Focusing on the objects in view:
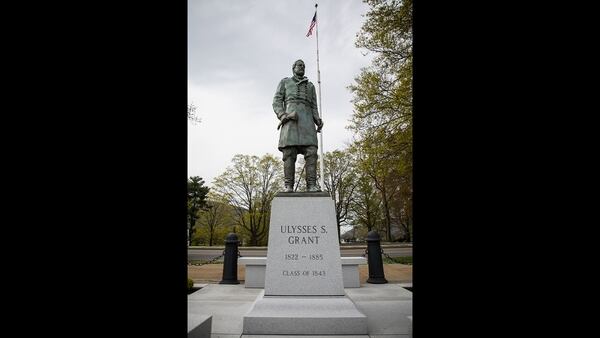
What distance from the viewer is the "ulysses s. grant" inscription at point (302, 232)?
21.5 ft

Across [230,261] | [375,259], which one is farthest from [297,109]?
[375,259]

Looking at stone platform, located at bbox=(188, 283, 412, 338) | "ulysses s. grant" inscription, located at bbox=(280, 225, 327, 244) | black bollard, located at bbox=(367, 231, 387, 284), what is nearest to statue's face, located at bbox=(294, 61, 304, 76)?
"ulysses s. grant" inscription, located at bbox=(280, 225, 327, 244)

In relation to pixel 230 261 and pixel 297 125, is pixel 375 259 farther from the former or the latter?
pixel 297 125

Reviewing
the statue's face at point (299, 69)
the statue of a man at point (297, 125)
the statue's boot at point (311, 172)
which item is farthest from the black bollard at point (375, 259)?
the statue's face at point (299, 69)

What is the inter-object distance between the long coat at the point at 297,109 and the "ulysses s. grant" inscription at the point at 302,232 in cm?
173

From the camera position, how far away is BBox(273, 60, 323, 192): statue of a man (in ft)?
24.2

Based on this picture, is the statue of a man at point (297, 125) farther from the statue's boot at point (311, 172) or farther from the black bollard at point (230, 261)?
the black bollard at point (230, 261)

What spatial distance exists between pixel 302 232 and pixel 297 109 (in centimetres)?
254

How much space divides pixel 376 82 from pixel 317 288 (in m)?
12.0
